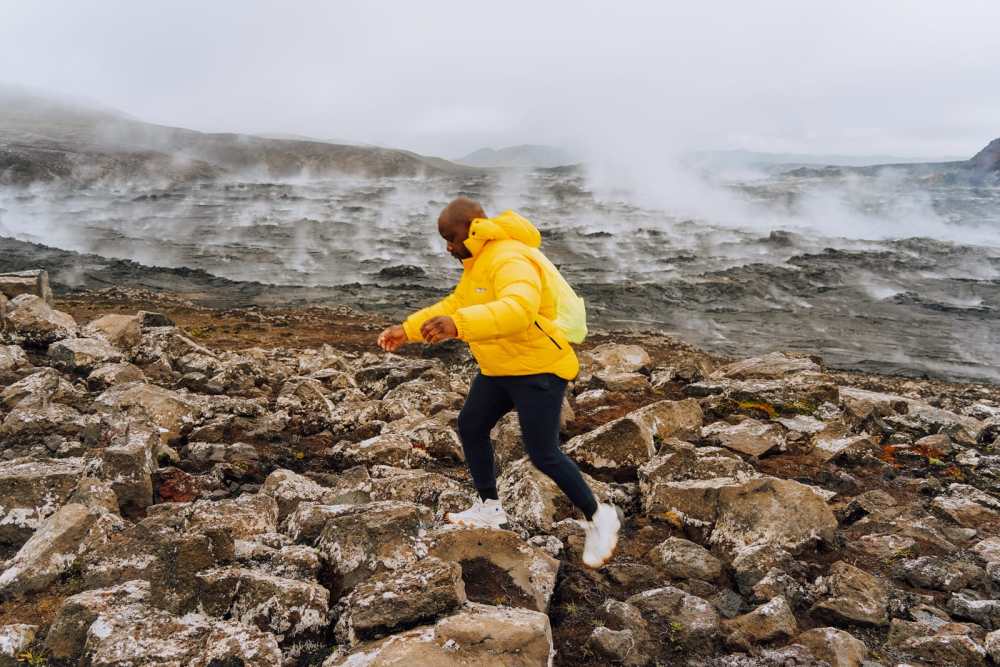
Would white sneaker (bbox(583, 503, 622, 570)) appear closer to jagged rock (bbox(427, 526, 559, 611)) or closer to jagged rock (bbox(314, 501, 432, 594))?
jagged rock (bbox(427, 526, 559, 611))

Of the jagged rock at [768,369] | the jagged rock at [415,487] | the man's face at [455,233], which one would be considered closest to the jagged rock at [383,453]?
the jagged rock at [415,487]

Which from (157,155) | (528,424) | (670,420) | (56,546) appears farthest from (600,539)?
(157,155)

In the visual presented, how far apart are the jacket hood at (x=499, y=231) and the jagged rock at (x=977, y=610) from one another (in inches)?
95.5

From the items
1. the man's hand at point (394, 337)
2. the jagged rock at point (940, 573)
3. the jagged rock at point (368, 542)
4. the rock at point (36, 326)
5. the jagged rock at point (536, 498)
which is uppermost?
the man's hand at point (394, 337)

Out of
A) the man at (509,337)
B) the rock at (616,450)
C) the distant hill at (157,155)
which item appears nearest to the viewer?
the man at (509,337)

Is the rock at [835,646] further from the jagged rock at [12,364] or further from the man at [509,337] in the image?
the jagged rock at [12,364]

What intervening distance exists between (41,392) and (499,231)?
3.91 metres

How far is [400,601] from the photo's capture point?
245cm

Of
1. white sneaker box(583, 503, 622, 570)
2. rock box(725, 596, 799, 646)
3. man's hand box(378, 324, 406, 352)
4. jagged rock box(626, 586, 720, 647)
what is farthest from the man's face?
rock box(725, 596, 799, 646)

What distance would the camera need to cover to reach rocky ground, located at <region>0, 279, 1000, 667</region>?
8.19 feet

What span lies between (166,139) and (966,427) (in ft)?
194

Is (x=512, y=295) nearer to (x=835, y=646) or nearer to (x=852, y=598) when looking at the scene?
(x=835, y=646)

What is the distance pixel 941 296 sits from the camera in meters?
18.7

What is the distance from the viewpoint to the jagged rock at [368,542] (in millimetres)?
2893
